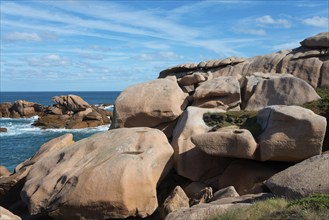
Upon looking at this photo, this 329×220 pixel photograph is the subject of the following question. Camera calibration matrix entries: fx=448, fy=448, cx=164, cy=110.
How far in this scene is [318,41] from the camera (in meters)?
27.4

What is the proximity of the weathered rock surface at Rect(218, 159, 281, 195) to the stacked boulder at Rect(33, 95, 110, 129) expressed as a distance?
4444 centimetres

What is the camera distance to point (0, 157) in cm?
4097

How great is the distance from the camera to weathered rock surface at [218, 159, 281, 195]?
18.0 m

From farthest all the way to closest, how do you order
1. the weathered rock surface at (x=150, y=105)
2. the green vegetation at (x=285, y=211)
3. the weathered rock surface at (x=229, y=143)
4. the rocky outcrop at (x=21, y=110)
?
the rocky outcrop at (x=21, y=110)
the weathered rock surface at (x=150, y=105)
the weathered rock surface at (x=229, y=143)
the green vegetation at (x=285, y=211)

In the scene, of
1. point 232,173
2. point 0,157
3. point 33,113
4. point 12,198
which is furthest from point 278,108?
point 33,113

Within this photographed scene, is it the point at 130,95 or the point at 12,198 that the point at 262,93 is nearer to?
the point at 130,95

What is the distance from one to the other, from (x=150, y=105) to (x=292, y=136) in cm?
802

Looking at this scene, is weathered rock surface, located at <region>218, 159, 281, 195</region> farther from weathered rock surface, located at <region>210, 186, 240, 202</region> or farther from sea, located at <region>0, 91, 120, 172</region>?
sea, located at <region>0, 91, 120, 172</region>

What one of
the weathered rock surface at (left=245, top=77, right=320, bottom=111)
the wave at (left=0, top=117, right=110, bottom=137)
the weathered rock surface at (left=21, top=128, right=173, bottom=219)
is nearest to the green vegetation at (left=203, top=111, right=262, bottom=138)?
the weathered rock surface at (left=245, top=77, right=320, bottom=111)

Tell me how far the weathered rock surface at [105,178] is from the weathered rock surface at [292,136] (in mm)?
4076

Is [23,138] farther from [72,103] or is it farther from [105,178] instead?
[105,178]

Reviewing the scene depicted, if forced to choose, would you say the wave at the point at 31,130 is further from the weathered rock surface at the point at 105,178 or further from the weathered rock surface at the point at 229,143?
the weathered rock surface at the point at 229,143

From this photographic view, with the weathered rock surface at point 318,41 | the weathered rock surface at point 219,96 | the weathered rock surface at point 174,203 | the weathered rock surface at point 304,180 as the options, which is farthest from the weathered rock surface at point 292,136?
the weathered rock surface at point 318,41

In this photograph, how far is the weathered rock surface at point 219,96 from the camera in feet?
77.8
